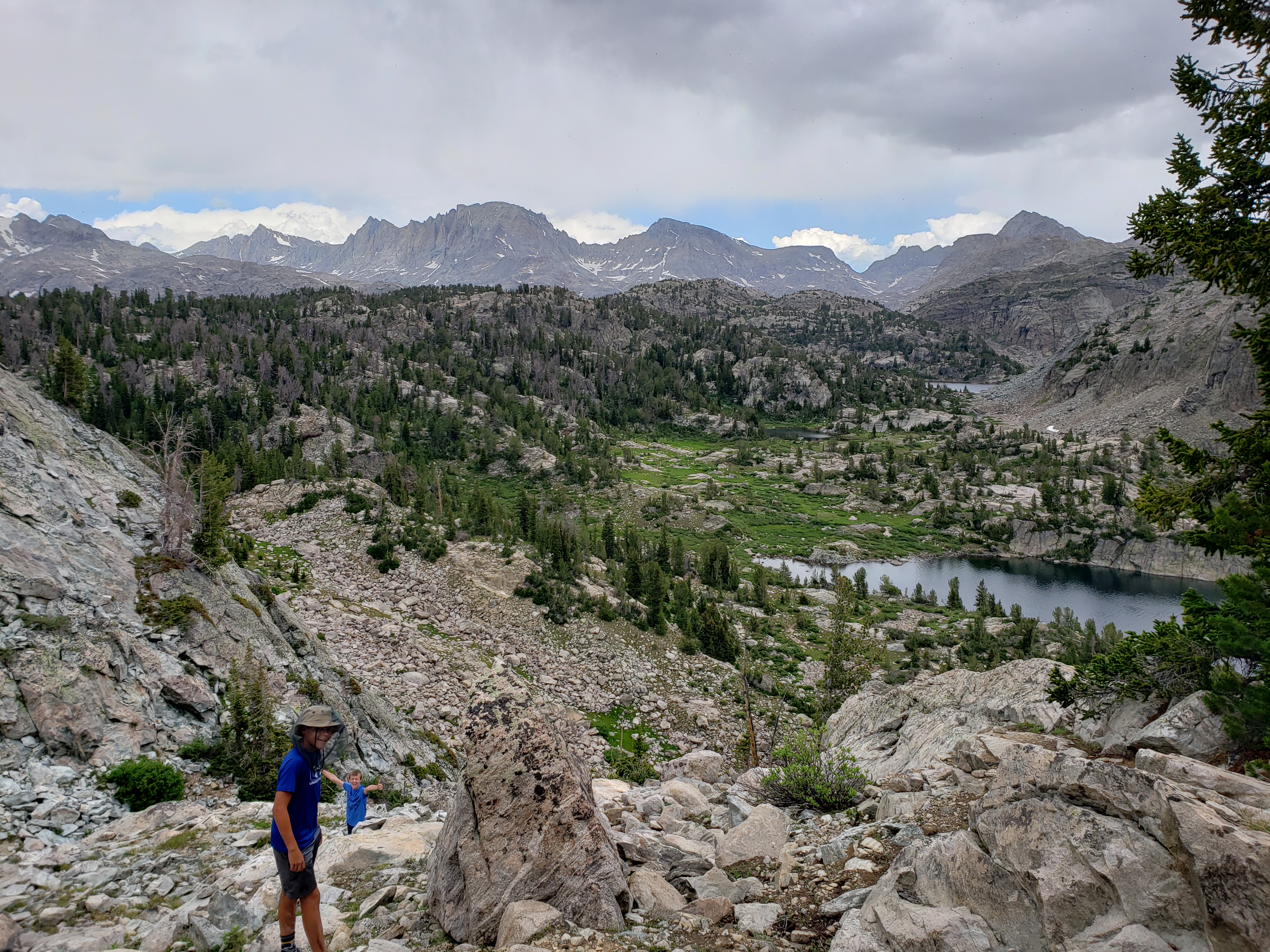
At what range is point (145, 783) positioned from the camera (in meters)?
11.2

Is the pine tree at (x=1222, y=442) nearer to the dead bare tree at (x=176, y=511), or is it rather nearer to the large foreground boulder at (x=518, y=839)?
the large foreground boulder at (x=518, y=839)

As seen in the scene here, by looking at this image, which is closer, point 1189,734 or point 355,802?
point 1189,734

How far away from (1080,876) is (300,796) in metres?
8.90

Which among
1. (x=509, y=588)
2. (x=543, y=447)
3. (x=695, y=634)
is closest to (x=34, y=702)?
(x=509, y=588)

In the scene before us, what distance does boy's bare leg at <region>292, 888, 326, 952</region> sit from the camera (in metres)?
6.91

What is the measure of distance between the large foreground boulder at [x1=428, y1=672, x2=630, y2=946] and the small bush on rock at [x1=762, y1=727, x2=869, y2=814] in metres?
5.26

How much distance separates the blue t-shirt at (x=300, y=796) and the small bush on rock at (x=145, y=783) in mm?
6507

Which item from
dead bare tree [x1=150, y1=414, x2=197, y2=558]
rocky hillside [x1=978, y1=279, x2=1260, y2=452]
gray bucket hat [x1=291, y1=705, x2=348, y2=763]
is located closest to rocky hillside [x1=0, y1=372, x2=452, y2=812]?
dead bare tree [x1=150, y1=414, x2=197, y2=558]

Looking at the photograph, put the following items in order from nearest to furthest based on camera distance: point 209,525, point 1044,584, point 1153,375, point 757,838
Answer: point 757,838 → point 209,525 → point 1044,584 → point 1153,375

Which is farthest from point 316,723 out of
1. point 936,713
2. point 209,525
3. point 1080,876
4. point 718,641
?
point 718,641

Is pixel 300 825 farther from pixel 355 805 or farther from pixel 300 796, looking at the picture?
pixel 355 805

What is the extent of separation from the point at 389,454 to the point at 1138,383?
529 feet

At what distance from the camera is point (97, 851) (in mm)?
9305

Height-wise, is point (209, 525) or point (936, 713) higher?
point (209, 525)
